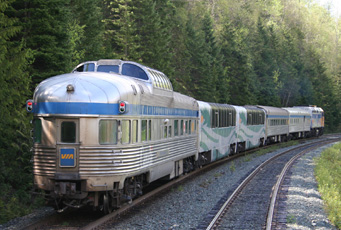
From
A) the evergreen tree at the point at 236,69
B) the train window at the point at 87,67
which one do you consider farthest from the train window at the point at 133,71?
Answer: the evergreen tree at the point at 236,69

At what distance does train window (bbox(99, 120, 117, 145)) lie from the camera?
9375 millimetres

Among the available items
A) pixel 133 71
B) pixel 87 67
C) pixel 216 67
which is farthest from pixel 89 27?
pixel 133 71

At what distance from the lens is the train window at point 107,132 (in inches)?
369

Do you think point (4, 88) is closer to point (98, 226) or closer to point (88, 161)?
point (88, 161)

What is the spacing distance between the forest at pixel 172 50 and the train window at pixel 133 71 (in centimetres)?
310

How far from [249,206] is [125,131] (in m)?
4.37

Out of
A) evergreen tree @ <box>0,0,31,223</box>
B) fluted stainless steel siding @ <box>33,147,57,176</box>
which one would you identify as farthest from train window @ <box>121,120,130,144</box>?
evergreen tree @ <box>0,0,31,223</box>

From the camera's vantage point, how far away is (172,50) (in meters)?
44.0

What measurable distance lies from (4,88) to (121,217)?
16.7 ft

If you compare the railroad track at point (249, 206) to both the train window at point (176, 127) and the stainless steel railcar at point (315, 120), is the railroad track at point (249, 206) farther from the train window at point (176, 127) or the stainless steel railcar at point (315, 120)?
the stainless steel railcar at point (315, 120)

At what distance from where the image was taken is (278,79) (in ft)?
212

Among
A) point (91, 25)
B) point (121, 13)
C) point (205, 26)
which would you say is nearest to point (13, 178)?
point (91, 25)

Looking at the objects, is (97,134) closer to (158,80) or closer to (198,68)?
(158,80)

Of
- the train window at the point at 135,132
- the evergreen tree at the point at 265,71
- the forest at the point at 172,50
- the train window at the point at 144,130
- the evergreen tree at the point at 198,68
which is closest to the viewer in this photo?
the train window at the point at 135,132
